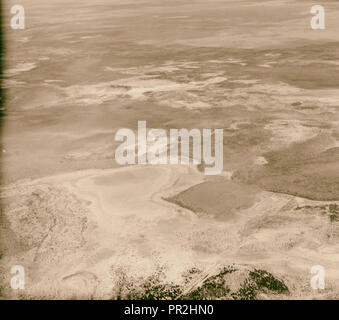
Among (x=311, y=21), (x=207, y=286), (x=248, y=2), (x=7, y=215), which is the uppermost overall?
(x=248, y=2)

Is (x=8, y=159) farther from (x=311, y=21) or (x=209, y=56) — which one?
(x=311, y=21)

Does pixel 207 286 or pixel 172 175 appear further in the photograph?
pixel 172 175

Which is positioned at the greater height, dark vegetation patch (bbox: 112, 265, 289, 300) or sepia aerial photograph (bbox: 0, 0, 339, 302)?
sepia aerial photograph (bbox: 0, 0, 339, 302)

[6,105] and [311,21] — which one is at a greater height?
[311,21]

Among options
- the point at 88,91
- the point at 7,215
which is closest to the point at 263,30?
the point at 88,91

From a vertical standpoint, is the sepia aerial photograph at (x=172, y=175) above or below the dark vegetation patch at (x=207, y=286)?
above

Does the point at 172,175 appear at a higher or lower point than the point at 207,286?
higher

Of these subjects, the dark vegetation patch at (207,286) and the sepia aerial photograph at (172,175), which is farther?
the sepia aerial photograph at (172,175)

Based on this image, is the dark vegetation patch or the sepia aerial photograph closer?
the dark vegetation patch
